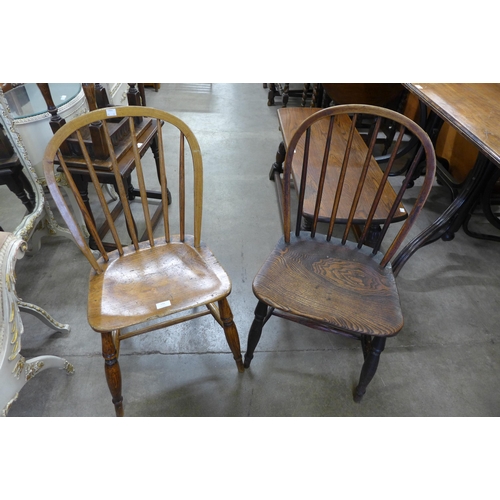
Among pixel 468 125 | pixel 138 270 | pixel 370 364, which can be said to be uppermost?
pixel 468 125

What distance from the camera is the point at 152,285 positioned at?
3.58 ft

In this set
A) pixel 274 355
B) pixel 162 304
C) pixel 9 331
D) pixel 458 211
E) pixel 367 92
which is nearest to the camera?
pixel 9 331

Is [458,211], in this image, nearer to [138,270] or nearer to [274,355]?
[274,355]

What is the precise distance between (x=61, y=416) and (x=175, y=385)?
0.43 metres

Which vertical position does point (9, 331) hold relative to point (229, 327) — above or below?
above

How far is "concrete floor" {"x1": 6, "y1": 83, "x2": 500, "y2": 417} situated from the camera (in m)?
1.30

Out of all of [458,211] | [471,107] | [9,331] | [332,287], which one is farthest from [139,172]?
[458,211]

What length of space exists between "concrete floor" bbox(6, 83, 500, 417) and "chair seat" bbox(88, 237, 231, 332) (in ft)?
1.60

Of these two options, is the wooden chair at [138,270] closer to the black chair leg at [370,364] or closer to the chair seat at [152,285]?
the chair seat at [152,285]

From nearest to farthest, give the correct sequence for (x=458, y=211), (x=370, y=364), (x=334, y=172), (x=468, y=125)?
1. (x=370, y=364)
2. (x=468, y=125)
3. (x=334, y=172)
4. (x=458, y=211)

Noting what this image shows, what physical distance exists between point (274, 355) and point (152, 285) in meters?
0.66

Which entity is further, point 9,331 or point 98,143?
point 98,143

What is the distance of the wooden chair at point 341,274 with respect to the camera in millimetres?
1007

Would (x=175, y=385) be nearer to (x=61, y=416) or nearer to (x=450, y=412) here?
(x=61, y=416)
